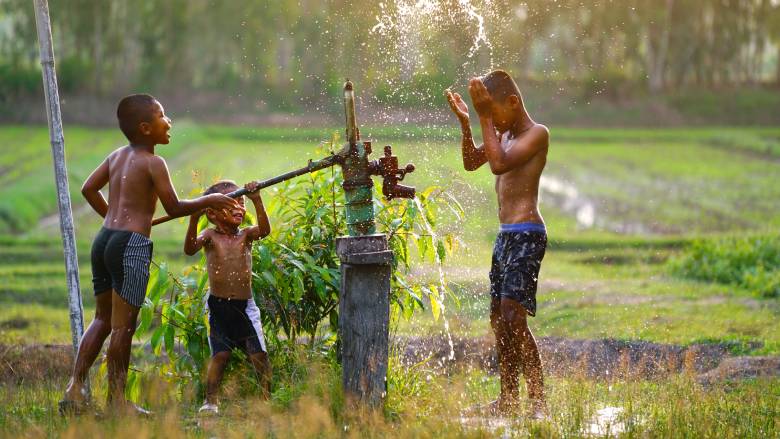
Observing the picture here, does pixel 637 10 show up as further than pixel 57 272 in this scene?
Yes

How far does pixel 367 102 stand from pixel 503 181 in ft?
129

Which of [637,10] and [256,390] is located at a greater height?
[637,10]

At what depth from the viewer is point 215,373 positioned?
5988 millimetres

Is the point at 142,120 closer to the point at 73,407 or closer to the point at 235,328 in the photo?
the point at 235,328

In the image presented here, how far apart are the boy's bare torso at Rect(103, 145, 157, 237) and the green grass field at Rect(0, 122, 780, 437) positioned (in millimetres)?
568

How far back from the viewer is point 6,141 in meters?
35.2

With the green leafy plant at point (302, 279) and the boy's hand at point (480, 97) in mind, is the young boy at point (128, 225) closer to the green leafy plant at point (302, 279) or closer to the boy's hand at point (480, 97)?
the green leafy plant at point (302, 279)

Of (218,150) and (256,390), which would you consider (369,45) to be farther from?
(256,390)

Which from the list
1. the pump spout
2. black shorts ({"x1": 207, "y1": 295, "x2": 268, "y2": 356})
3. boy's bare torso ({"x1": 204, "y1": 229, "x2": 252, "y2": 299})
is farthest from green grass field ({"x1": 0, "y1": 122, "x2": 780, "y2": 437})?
the pump spout

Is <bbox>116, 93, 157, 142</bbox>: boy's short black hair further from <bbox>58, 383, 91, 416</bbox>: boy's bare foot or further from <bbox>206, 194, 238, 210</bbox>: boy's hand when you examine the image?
<bbox>58, 383, 91, 416</bbox>: boy's bare foot

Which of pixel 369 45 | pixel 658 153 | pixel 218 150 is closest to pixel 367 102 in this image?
pixel 369 45

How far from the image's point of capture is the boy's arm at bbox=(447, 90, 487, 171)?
5875 mm

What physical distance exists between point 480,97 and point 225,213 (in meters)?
1.57

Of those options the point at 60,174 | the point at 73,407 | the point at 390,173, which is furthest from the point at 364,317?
the point at 60,174
